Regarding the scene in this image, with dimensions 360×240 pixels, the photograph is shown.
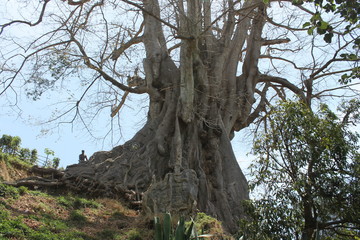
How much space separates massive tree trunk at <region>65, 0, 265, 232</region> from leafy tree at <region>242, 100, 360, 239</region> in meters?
2.20

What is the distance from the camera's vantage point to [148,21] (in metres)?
12.8

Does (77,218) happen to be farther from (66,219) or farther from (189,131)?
(189,131)

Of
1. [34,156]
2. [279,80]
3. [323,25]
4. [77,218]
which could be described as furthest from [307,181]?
[34,156]

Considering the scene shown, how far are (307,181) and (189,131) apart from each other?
5.12 metres

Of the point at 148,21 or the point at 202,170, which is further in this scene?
the point at 148,21

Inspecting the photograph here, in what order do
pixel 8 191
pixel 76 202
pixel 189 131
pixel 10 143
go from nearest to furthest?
1. pixel 8 191
2. pixel 76 202
3. pixel 189 131
4. pixel 10 143

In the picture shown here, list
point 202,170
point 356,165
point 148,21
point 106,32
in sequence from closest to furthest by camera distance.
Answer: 1. point 356,165
2. point 202,170
3. point 106,32
4. point 148,21

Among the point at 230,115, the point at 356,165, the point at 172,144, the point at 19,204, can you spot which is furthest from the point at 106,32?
the point at 356,165

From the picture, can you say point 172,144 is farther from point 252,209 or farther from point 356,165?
point 356,165

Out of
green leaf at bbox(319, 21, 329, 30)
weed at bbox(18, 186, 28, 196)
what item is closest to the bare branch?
weed at bbox(18, 186, 28, 196)

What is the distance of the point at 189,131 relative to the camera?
10.6 meters

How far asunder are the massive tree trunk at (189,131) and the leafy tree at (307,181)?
7.21 feet

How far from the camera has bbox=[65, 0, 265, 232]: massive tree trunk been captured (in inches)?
341

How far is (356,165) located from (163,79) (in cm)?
706
